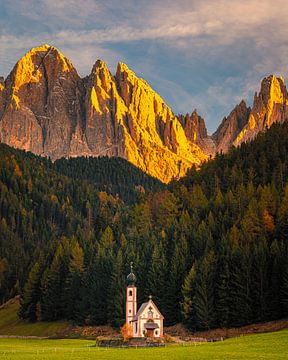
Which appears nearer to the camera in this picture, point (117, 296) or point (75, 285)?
point (117, 296)

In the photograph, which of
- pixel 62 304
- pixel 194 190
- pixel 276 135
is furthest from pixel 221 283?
pixel 276 135

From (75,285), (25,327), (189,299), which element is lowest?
(25,327)

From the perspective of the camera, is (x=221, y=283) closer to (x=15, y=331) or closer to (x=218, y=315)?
(x=218, y=315)

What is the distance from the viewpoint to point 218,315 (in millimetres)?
96188

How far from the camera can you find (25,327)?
411 ft

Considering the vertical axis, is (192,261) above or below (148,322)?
above

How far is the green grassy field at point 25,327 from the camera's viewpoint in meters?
118

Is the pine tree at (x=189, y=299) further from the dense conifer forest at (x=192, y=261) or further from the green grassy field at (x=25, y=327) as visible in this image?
the green grassy field at (x=25, y=327)

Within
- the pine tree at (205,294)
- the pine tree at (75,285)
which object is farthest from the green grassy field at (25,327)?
the pine tree at (205,294)

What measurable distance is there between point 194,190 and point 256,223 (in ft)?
120

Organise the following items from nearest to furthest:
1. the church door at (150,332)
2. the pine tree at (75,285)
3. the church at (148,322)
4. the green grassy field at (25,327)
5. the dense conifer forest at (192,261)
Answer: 1. the church door at (150,332)
2. the church at (148,322)
3. the dense conifer forest at (192,261)
4. the green grassy field at (25,327)
5. the pine tree at (75,285)

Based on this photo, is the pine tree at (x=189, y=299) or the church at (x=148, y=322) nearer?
the church at (x=148, y=322)

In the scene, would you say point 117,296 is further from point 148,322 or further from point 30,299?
point 30,299

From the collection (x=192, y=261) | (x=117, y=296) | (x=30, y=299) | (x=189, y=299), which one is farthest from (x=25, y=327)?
(x=189, y=299)
